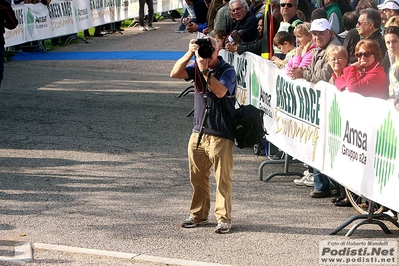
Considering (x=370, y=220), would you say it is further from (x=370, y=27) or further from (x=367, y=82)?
(x=370, y=27)

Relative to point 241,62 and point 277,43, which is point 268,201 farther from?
point 241,62

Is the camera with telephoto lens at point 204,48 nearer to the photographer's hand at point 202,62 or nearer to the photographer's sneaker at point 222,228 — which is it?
the photographer's hand at point 202,62

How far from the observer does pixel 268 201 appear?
32.5ft

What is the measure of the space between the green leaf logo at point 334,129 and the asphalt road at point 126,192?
0.72 metres

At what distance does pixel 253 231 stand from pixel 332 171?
1.12 metres

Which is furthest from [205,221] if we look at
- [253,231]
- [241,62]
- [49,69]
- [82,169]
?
[49,69]

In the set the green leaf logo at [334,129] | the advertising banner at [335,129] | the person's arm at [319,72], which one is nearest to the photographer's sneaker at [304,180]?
the advertising banner at [335,129]

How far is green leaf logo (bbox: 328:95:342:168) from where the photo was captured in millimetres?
8945

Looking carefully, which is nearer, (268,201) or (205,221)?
(205,221)

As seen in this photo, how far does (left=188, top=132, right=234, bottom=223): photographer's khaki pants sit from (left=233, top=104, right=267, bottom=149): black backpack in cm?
15

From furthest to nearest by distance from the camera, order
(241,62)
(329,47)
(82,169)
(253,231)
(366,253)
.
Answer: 1. (241,62)
2. (82,169)
3. (329,47)
4. (253,231)
5. (366,253)

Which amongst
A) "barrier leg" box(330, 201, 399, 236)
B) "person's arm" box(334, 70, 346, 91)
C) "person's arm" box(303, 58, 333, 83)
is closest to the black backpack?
"person's arm" box(334, 70, 346, 91)

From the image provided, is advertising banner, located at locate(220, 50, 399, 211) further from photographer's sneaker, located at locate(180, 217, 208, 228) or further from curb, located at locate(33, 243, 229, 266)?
curb, located at locate(33, 243, 229, 266)

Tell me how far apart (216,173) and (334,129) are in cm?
134
